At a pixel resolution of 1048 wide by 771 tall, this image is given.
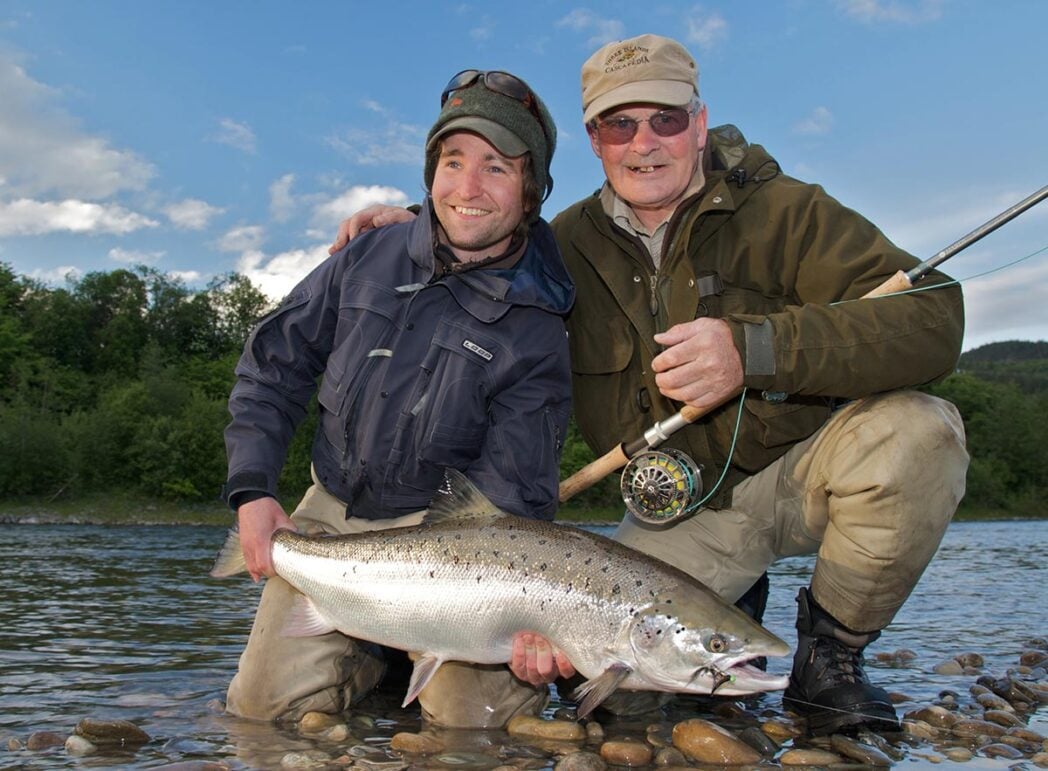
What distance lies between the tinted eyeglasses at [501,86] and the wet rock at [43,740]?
3.34 m

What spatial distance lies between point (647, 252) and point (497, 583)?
194cm

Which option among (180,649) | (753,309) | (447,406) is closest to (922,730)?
(753,309)

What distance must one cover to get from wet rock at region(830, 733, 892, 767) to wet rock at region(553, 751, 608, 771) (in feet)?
3.02

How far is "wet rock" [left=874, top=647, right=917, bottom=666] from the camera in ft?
18.7

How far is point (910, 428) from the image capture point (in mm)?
4082

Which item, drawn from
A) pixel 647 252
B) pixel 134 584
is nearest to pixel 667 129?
pixel 647 252

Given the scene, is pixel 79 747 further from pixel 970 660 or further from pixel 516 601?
pixel 970 660

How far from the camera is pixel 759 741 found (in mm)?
3646

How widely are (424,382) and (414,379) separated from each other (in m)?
0.05

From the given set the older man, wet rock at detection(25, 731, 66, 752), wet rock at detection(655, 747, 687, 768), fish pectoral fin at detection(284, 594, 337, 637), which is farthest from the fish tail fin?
wet rock at detection(655, 747, 687, 768)

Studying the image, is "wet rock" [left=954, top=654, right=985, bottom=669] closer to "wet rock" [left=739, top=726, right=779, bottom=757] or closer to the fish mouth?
"wet rock" [left=739, top=726, right=779, bottom=757]

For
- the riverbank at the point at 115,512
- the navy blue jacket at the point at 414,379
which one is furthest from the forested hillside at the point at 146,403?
the navy blue jacket at the point at 414,379

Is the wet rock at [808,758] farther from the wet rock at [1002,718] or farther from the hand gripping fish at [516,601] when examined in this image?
the wet rock at [1002,718]

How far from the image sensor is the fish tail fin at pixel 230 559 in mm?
4273
